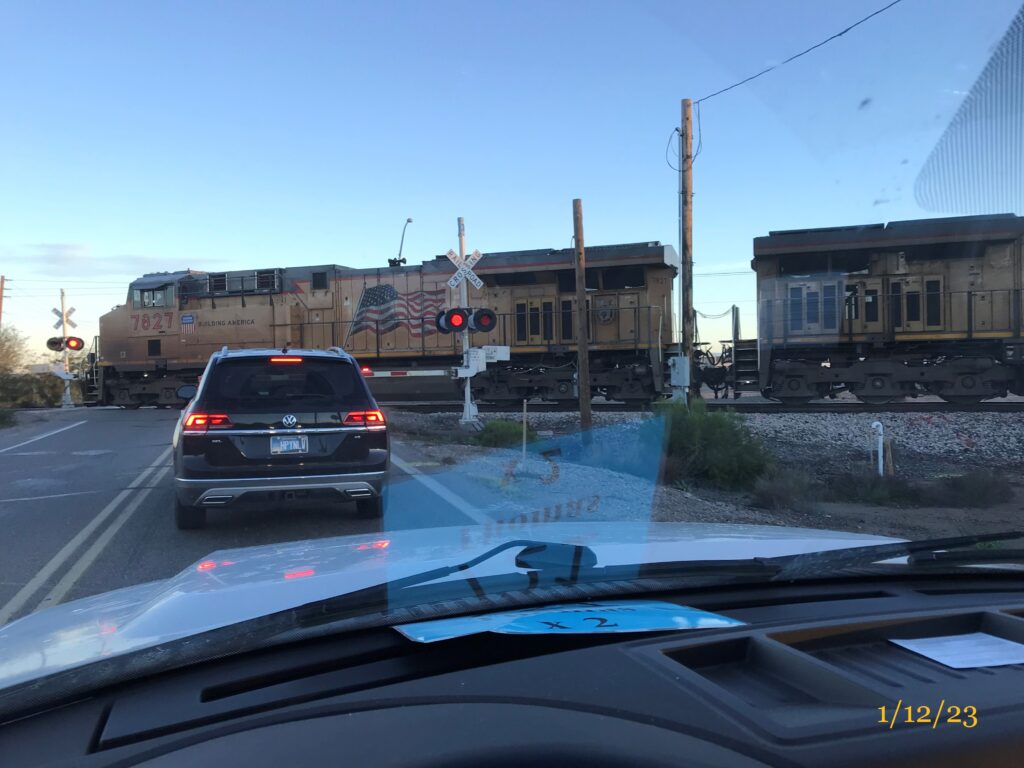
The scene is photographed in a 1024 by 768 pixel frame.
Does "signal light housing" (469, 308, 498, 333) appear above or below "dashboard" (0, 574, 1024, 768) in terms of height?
above

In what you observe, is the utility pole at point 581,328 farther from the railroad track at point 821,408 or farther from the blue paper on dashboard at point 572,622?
the blue paper on dashboard at point 572,622

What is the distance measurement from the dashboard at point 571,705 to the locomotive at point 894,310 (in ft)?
58.6

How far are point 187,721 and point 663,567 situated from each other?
1699 millimetres

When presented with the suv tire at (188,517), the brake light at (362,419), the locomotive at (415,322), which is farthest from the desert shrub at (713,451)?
the locomotive at (415,322)

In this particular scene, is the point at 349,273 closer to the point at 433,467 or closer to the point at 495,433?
the point at 495,433

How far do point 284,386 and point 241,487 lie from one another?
109cm

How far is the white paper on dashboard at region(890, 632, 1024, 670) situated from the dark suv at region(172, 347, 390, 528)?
5.64 meters

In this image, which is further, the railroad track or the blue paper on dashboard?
the railroad track

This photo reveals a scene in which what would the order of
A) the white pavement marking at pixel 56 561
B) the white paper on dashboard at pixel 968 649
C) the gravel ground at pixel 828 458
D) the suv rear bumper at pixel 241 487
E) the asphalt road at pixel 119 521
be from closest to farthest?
the white paper on dashboard at pixel 968 649 → the white pavement marking at pixel 56 561 → the asphalt road at pixel 119 521 → the suv rear bumper at pixel 241 487 → the gravel ground at pixel 828 458

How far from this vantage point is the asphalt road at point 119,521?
18.8 ft

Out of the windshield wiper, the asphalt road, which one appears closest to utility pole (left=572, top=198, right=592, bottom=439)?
the asphalt road

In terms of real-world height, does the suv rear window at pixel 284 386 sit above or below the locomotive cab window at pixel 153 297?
below

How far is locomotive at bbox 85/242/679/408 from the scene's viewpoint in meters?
20.5
